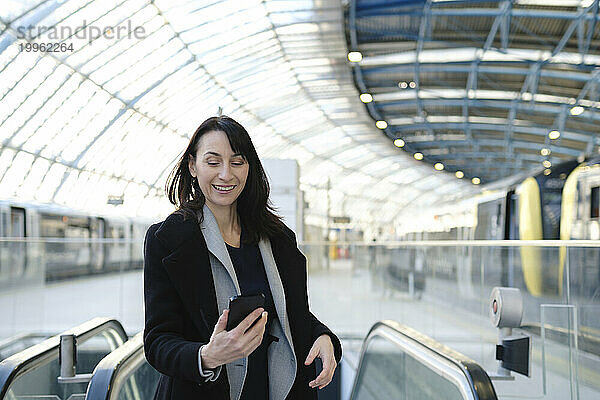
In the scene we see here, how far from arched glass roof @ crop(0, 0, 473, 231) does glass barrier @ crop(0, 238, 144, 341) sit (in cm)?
391

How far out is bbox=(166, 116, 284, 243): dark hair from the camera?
2451 mm

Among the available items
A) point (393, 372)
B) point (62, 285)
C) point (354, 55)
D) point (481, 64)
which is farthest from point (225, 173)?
point (481, 64)

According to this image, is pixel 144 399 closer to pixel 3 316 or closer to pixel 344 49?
pixel 3 316

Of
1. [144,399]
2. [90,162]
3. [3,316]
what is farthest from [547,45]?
[144,399]

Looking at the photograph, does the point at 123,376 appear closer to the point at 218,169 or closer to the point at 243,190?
the point at 243,190

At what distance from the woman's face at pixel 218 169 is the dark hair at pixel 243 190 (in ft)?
0.08

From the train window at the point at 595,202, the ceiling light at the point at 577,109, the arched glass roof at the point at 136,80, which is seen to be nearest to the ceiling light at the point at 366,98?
the arched glass roof at the point at 136,80

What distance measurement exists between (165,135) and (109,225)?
17.3ft

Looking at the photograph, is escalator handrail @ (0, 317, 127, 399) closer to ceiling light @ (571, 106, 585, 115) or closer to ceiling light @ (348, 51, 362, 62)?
ceiling light @ (348, 51, 362, 62)

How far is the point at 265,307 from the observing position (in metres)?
2.39

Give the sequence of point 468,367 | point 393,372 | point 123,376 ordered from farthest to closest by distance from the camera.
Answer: point 393,372
point 123,376
point 468,367

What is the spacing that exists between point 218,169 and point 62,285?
9.93m

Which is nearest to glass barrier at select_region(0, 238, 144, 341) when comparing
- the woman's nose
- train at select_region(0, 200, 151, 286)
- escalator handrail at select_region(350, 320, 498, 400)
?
train at select_region(0, 200, 151, 286)

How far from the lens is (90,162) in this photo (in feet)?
97.1
